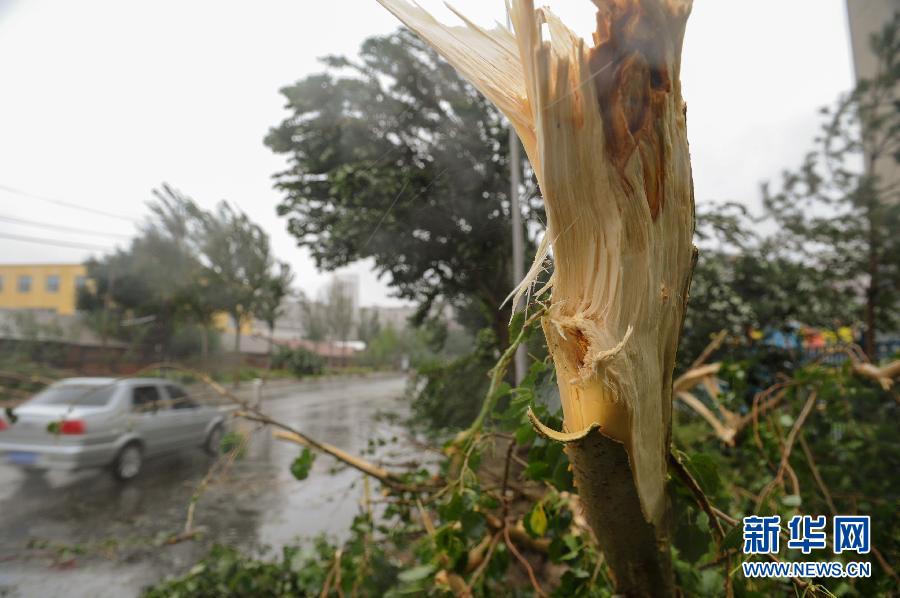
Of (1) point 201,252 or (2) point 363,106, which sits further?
(1) point 201,252

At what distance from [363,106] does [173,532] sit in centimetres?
208

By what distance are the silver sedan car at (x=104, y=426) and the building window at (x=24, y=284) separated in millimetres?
519

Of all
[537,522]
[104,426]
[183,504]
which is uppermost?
[537,522]

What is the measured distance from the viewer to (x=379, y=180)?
3.53 ft

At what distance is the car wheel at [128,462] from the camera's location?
2104 mm

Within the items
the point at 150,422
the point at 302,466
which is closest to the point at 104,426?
the point at 150,422

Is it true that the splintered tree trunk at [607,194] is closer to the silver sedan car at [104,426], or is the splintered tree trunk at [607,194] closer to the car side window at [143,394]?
the silver sedan car at [104,426]

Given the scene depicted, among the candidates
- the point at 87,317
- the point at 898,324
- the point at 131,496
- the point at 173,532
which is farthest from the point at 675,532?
the point at 898,324

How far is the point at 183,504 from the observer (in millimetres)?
2199

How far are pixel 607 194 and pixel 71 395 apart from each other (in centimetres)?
216

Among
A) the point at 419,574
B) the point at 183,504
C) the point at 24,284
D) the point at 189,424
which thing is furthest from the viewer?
the point at 189,424

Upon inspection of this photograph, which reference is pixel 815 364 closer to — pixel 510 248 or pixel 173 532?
pixel 510 248

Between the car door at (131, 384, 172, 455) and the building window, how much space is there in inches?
23.8

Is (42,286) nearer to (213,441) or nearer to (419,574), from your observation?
(213,441)
